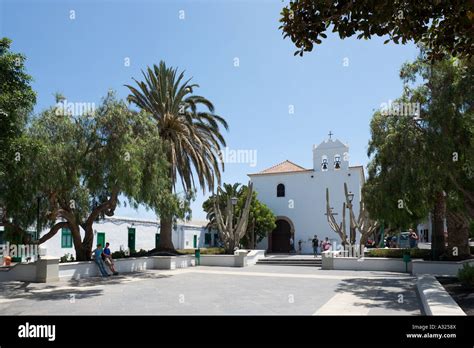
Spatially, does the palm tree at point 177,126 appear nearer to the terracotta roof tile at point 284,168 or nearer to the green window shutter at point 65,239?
the green window shutter at point 65,239

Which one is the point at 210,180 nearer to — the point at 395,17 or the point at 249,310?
the point at 249,310

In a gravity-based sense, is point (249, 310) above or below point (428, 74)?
below

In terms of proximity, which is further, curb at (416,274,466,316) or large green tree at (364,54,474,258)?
large green tree at (364,54,474,258)

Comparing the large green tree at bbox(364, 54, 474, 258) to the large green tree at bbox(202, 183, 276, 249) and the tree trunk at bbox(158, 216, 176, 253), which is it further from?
the large green tree at bbox(202, 183, 276, 249)

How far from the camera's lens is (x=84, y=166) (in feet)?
49.1

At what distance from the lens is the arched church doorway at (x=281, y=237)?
3772 cm

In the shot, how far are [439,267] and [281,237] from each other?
2151 cm

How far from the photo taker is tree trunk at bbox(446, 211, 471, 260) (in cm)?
1798

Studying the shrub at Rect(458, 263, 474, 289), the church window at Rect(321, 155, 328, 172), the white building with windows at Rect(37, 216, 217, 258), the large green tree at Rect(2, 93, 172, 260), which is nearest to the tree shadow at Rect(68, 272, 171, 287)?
the large green tree at Rect(2, 93, 172, 260)

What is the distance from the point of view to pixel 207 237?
4475 centimetres

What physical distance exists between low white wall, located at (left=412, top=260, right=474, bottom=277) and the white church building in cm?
1678

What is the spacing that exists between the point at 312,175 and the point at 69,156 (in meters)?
26.0

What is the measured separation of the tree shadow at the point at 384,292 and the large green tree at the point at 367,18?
6374 mm

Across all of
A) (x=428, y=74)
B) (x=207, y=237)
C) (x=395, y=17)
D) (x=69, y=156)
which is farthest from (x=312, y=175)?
(x=395, y=17)
